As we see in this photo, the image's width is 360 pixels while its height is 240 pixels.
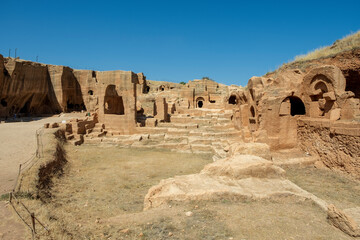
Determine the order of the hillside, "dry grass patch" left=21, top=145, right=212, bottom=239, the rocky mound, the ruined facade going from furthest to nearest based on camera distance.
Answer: the hillside, the ruined facade, the rocky mound, "dry grass patch" left=21, top=145, right=212, bottom=239

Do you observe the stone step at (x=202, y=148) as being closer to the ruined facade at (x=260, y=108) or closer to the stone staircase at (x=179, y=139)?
the stone staircase at (x=179, y=139)

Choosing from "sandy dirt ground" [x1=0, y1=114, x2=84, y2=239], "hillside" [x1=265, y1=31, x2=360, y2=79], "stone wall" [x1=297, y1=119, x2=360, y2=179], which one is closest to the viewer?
"sandy dirt ground" [x1=0, y1=114, x2=84, y2=239]

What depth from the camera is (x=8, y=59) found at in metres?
24.7

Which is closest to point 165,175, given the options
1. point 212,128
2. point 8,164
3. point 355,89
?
point 8,164

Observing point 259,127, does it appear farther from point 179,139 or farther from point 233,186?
point 233,186

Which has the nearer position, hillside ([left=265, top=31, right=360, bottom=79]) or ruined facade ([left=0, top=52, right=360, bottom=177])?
ruined facade ([left=0, top=52, right=360, bottom=177])

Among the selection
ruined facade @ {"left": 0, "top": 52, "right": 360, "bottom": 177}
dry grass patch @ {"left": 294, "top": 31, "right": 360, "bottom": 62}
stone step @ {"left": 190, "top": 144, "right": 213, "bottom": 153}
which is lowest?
stone step @ {"left": 190, "top": 144, "right": 213, "bottom": 153}

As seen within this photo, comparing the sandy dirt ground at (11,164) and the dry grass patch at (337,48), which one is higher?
the dry grass patch at (337,48)

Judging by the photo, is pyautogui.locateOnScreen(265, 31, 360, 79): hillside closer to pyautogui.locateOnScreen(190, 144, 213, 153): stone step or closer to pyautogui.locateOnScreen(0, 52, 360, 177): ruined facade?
pyautogui.locateOnScreen(0, 52, 360, 177): ruined facade

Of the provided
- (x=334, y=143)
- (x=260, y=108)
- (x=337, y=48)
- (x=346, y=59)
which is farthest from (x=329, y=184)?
(x=337, y=48)

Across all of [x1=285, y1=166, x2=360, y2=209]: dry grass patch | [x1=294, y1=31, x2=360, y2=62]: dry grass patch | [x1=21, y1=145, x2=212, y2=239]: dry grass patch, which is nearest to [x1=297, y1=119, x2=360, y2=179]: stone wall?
[x1=285, y1=166, x2=360, y2=209]: dry grass patch

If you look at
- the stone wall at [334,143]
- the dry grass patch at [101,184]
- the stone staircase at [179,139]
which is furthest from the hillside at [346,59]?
the dry grass patch at [101,184]

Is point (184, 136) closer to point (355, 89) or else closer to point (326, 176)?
point (326, 176)

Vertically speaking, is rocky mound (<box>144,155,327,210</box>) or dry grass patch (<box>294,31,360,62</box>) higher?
dry grass patch (<box>294,31,360,62</box>)
